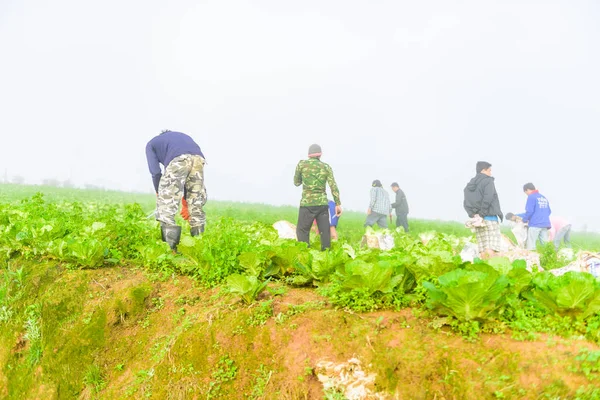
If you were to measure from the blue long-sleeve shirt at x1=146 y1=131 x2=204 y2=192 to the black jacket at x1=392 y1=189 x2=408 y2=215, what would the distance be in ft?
33.1

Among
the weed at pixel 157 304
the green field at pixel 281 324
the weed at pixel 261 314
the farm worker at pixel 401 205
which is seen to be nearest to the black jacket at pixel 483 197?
the green field at pixel 281 324

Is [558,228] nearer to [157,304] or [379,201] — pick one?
[379,201]

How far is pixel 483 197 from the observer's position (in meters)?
7.83

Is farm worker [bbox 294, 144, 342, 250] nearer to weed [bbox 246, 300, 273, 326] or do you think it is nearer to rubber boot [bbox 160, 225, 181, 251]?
rubber boot [bbox 160, 225, 181, 251]

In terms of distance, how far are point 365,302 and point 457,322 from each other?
648 mm

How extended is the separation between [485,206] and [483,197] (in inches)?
6.4

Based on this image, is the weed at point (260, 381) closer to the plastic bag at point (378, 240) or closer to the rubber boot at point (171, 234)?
the rubber boot at point (171, 234)

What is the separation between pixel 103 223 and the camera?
548cm

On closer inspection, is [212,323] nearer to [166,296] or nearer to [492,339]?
[166,296]

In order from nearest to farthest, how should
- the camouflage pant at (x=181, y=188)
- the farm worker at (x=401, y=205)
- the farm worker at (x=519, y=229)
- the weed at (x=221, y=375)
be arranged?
1. the weed at (x=221, y=375)
2. the camouflage pant at (x=181, y=188)
3. the farm worker at (x=519, y=229)
4. the farm worker at (x=401, y=205)

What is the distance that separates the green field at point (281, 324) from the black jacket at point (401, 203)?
10539 mm

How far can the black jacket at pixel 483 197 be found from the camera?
779 centimetres

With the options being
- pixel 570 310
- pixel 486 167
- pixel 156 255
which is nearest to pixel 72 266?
pixel 156 255

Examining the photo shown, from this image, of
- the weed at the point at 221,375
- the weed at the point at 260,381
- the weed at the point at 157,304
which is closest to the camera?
the weed at the point at 260,381
